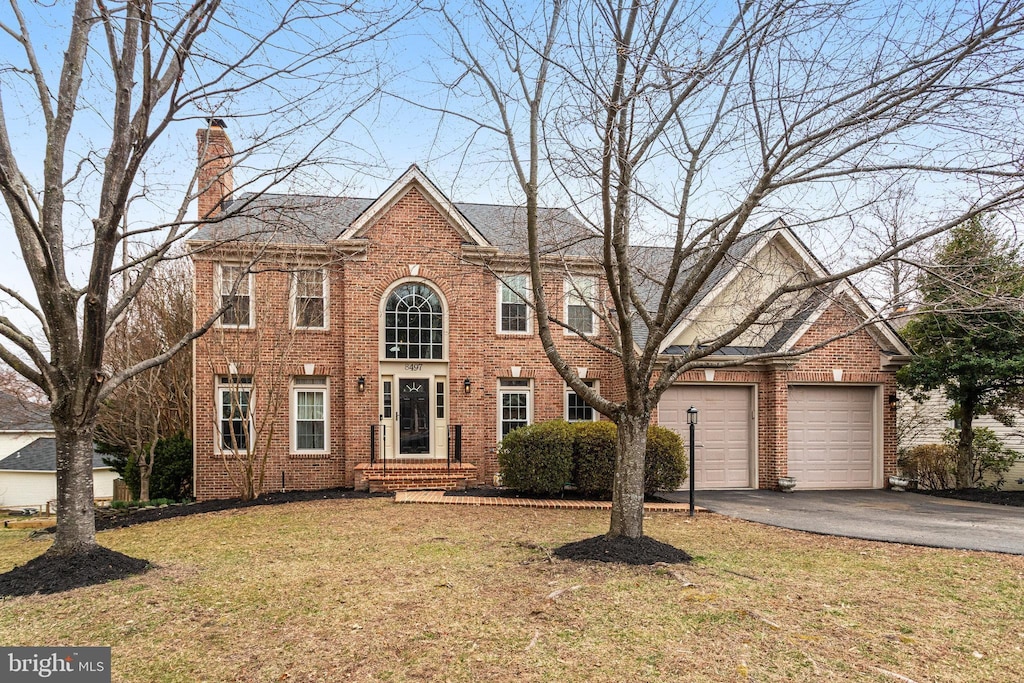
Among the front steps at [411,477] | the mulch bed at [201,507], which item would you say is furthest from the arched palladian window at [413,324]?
the mulch bed at [201,507]

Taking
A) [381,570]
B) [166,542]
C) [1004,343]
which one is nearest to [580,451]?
[381,570]

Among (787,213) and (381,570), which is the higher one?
(787,213)

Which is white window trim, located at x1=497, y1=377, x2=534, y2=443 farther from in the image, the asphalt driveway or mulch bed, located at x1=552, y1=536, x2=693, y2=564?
mulch bed, located at x1=552, y1=536, x2=693, y2=564

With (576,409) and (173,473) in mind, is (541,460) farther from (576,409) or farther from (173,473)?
(173,473)

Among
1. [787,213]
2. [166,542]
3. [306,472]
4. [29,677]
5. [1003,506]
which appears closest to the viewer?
[29,677]

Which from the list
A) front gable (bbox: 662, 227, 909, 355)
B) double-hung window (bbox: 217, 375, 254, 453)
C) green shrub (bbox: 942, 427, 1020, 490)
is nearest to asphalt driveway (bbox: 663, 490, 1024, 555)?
green shrub (bbox: 942, 427, 1020, 490)

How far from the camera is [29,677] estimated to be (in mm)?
4660

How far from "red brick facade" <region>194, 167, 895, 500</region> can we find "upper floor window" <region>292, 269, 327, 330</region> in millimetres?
146

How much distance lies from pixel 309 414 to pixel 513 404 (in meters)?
4.65

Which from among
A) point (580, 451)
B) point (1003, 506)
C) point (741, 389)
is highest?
A: point (741, 389)

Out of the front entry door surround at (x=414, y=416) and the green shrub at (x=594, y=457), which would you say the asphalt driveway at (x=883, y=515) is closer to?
the green shrub at (x=594, y=457)

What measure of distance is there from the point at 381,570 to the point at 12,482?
33.3 m

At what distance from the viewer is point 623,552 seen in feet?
24.8

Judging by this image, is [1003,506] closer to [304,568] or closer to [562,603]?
[562,603]
